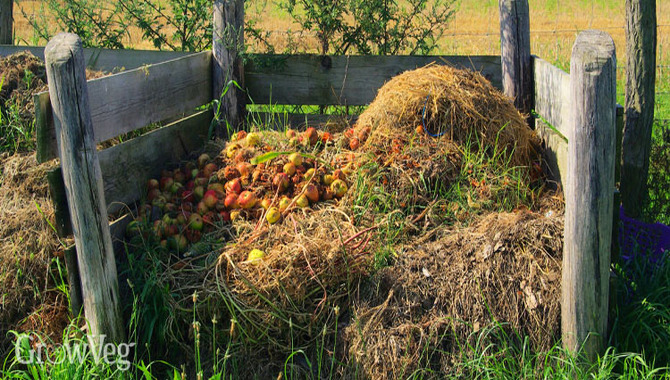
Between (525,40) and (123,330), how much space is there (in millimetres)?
3573

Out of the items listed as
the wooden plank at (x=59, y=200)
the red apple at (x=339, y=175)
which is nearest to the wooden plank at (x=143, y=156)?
the wooden plank at (x=59, y=200)

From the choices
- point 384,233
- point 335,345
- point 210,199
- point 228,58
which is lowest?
point 335,345

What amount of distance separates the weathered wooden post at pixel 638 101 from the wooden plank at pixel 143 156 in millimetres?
3274

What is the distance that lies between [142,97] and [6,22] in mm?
3023

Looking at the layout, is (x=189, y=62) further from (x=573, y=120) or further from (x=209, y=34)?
(x=573, y=120)

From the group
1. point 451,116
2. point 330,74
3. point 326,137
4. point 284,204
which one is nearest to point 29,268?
point 284,204

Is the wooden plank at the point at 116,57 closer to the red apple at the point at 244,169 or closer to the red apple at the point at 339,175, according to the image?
the red apple at the point at 244,169

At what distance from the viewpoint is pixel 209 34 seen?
5680 mm

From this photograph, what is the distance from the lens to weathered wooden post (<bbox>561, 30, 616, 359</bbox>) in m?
3.04

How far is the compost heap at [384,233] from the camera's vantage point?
11.4 ft

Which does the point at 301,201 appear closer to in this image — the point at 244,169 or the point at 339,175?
the point at 339,175

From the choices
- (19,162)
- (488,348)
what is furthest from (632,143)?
(19,162)

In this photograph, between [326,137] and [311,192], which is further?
[326,137]

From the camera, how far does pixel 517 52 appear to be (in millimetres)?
4797
